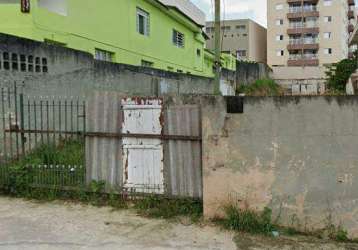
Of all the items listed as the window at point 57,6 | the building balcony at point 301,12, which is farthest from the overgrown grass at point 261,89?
the building balcony at point 301,12

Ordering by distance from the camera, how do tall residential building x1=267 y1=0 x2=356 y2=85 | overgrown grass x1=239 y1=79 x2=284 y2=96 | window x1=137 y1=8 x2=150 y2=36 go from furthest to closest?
1. tall residential building x1=267 y1=0 x2=356 y2=85
2. window x1=137 y1=8 x2=150 y2=36
3. overgrown grass x1=239 y1=79 x2=284 y2=96

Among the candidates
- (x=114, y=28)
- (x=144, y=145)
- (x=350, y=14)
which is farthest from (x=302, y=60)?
(x=144, y=145)

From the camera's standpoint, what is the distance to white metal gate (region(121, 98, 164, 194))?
5742 mm

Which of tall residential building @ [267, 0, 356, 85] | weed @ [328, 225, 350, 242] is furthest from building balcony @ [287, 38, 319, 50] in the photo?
weed @ [328, 225, 350, 242]

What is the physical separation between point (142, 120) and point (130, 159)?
0.60m

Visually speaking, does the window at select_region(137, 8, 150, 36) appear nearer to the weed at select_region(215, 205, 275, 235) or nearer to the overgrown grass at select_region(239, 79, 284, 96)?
the overgrown grass at select_region(239, 79, 284, 96)

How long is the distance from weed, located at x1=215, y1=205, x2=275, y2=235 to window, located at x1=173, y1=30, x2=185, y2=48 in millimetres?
22253

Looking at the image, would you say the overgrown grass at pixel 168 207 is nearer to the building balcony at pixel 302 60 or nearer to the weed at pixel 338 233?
the weed at pixel 338 233

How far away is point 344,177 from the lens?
4.82 m

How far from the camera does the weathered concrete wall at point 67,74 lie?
830 centimetres

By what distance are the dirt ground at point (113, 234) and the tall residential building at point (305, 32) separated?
5858 cm

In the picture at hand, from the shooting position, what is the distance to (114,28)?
1778 centimetres

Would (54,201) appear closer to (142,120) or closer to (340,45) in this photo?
(142,120)

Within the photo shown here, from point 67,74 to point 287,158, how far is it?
653 centimetres
